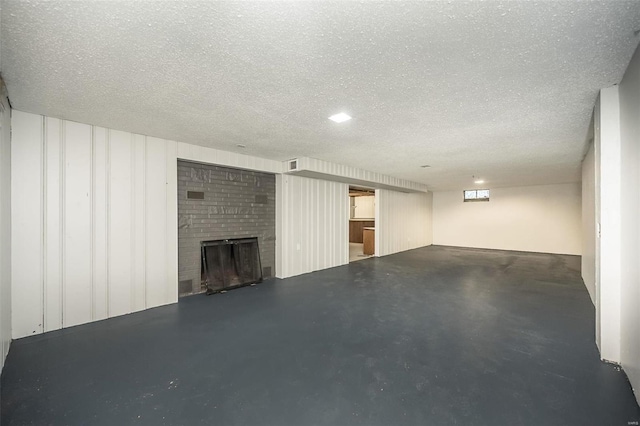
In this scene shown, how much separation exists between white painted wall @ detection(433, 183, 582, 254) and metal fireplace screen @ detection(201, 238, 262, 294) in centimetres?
864

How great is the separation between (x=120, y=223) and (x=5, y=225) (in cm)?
101

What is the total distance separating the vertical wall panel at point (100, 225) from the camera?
10.5 feet

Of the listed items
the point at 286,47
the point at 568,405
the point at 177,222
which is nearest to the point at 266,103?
the point at 286,47

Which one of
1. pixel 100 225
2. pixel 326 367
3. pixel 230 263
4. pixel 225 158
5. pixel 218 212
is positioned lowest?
pixel 326 367

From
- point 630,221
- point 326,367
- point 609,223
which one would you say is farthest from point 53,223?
point 609,223

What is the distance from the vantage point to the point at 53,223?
2941 millimetres

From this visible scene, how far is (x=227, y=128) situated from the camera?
129 inches

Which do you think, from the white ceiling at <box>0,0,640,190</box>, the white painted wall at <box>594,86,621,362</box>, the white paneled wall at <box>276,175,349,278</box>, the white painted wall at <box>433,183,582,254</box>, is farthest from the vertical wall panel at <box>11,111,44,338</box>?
the white painted wall at <box>433,183,582,254</box>

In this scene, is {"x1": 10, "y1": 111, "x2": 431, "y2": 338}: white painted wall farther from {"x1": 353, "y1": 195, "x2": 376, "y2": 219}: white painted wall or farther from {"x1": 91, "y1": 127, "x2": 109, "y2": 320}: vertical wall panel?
{"x1": 353, "y1": 195, "x2": 376, "y2": 219}: white painted wall

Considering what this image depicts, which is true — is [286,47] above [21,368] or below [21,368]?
above

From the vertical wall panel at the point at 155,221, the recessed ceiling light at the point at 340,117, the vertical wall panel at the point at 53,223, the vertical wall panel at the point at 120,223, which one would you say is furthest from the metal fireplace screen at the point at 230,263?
the recessed ceiling light at the point at 340,117

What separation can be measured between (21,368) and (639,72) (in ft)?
16.7

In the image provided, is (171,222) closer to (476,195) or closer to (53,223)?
(53,223)

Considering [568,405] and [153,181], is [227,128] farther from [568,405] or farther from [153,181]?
[568,405]
